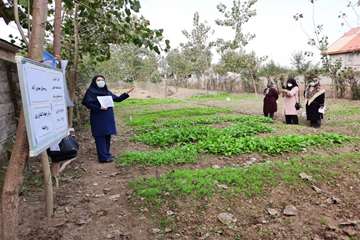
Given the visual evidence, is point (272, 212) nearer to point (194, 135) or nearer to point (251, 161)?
point (251, 161)

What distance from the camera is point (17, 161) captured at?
284 cm

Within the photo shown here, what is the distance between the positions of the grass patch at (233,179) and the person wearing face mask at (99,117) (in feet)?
5.86

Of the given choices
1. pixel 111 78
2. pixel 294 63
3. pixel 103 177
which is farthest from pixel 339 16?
pixel 111 78

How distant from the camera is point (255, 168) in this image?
553 centimetres

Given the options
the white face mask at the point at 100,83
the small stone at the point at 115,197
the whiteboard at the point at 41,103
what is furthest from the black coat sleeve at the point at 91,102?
the whiteboard at the point at 41,103

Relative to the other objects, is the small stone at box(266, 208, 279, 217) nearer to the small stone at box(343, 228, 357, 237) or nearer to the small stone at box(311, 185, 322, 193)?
the small stone at box(343, 228, 357, 237)

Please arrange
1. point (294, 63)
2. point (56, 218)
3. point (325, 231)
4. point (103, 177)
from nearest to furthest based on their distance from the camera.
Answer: point (325, 231)
point (56, 218)
point (103, 177)
point (294, 63)

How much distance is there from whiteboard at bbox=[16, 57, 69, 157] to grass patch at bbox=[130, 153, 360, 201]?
1808 mm

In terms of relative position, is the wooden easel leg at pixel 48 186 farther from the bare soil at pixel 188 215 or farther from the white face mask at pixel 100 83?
the white face mask at pixel 100 83

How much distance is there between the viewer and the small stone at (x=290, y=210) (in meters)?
4.26

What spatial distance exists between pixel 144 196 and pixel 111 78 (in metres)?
39.0

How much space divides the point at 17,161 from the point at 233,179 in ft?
10.1

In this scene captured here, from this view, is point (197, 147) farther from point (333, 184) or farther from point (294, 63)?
point (294, 63)

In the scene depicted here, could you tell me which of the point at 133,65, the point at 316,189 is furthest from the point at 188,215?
the point at 133,65
